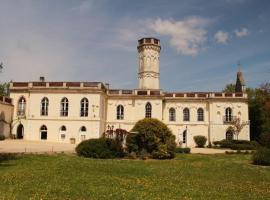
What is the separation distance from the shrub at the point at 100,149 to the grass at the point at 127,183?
5.57 metres

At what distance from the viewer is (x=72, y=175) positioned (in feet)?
50.5

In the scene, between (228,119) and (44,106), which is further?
(228,119)

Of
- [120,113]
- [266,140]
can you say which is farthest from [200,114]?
[266,140]

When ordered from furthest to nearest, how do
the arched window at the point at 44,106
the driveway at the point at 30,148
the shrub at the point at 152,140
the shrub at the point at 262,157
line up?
the arched window at the point at 44,106, the driveway at the point at 30,148, the shrub at the point at 152,140, the shrub at the point at 262,157

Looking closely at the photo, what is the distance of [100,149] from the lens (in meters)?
25.4

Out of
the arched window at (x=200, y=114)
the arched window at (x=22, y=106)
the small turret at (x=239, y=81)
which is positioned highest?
the small turret at (x=239, y=81)

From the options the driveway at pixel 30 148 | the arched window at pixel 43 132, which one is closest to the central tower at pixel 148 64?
the arched window at pixel 43 132

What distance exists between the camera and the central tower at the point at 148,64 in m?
54.9

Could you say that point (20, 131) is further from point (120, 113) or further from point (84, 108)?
point (120, 113)

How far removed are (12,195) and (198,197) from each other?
583 centimetres

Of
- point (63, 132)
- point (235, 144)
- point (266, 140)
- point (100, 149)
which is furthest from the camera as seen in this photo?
point (63, 132)

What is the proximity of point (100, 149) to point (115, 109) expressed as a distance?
25.3 metres

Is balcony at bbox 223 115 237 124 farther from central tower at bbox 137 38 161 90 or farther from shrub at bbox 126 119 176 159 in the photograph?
shrub at bbox 126 119 176 159

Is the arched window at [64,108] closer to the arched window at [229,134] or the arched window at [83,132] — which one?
the arched window at [83,132]
